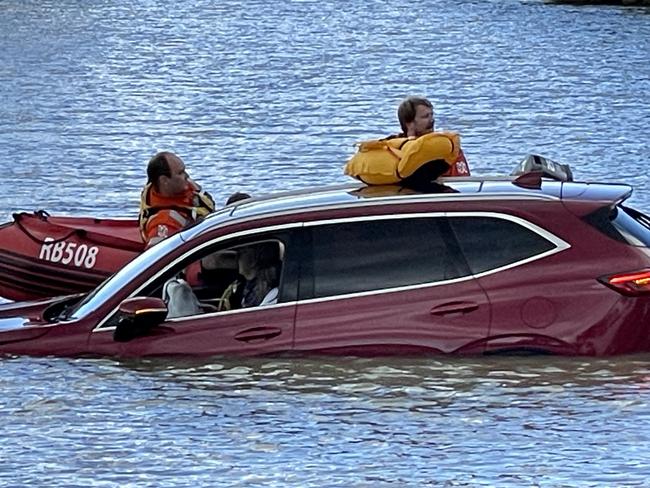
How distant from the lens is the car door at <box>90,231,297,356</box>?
10820 millimetres

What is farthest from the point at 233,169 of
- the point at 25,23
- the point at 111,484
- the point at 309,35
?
the point at 25,23

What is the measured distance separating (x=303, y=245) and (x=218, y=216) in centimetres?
60

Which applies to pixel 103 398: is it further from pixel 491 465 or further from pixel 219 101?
pixel 219 101

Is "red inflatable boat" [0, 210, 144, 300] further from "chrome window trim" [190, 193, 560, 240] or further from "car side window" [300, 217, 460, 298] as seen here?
"car side window" [300, 217, 460, 298]

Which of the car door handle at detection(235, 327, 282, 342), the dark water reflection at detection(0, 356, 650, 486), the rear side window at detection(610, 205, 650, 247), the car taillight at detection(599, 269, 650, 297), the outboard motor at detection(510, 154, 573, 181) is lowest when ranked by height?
the dark water reflection at detection(0, 356, 650, 486)

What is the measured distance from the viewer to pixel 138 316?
10.9 m

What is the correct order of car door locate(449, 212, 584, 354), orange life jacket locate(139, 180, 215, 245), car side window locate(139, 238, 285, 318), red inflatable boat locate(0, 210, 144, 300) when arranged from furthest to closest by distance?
red inflatable boat locate(0, 210, 144, 300) → orange life jacket locate(139, 180, 215, 245) → car side window locate(139, 238, 285, 318) → car door locate(449, 212, 584, 354)

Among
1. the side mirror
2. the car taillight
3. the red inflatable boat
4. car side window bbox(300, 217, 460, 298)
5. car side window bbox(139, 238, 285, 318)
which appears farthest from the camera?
the red inflatable boat

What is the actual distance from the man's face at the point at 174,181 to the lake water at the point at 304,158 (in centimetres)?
215

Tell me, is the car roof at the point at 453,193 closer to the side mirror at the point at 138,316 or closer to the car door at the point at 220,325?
the car door at the point at 220,325

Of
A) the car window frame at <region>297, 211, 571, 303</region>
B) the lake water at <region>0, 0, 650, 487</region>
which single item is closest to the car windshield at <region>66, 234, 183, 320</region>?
the lake water at <region>0, 0, 650, 487</region>

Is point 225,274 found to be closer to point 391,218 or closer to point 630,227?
point 391,218

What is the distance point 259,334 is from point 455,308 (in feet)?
3.49

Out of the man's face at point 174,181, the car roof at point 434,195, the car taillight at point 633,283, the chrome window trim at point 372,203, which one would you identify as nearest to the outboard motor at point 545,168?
the car roof at point 434,195
